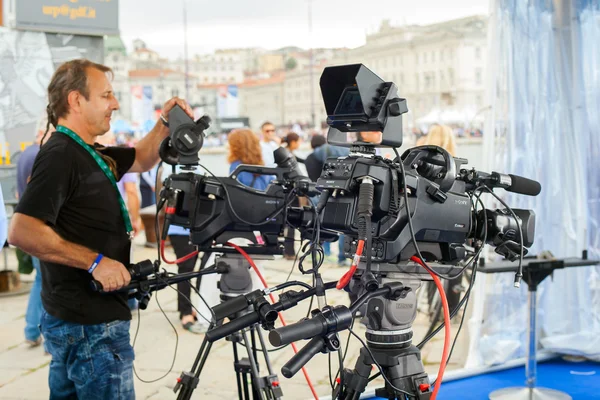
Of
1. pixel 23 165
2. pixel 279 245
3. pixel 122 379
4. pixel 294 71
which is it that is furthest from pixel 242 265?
pixel 294 71

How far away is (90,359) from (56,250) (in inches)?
14.7

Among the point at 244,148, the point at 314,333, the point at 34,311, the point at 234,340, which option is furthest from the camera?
the point at 244,148

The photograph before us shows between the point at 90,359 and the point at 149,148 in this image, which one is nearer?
A: the point at 90,359

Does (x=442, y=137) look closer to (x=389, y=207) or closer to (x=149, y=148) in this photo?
(x=149, y=148)

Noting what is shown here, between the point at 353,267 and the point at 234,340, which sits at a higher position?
the point at 353,267

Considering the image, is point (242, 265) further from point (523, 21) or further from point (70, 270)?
point (523, 21)

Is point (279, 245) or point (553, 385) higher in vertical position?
point (279, 245)

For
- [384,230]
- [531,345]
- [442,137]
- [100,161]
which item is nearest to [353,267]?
[384,230]

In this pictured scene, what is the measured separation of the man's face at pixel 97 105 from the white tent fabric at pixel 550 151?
2364 mm

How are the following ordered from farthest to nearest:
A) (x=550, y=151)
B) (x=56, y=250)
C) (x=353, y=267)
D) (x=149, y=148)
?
(x=550, y=151), (x=149, y=148), (x=56, y=250), (x=353, y=267)

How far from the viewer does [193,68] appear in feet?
98.5

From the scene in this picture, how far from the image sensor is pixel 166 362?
4293mm

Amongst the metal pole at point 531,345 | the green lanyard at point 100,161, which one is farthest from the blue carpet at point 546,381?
the green lanyard at point 100,161

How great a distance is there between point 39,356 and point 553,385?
3.22 m
